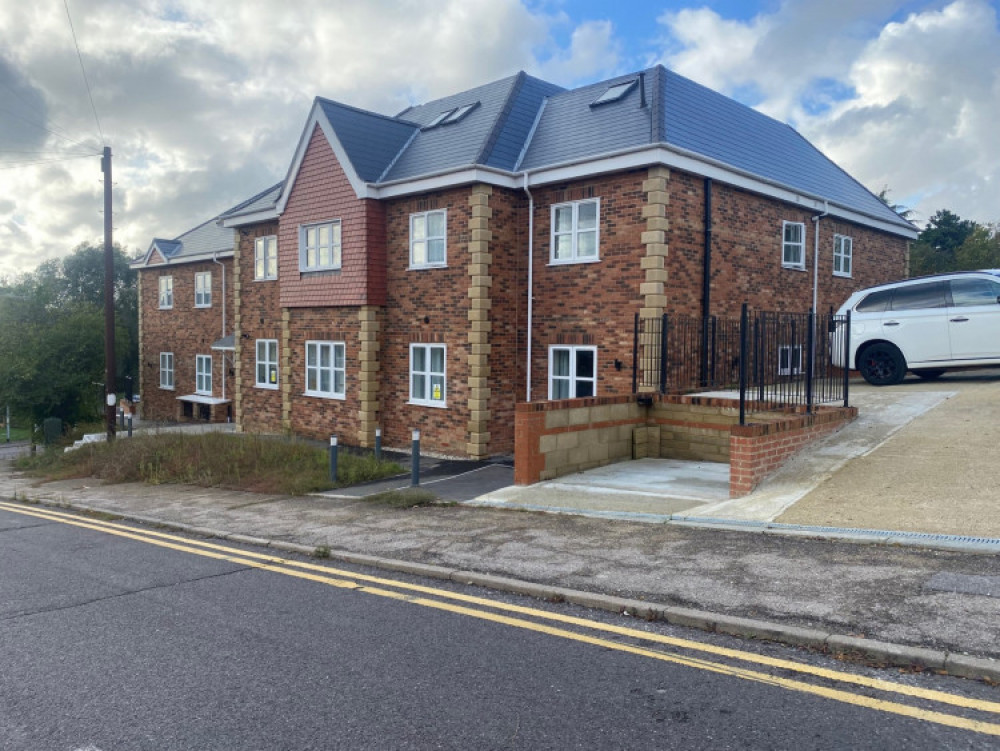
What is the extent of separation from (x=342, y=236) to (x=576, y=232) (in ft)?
21.5

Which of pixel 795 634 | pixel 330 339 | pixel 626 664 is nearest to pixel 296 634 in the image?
pixel 626 664

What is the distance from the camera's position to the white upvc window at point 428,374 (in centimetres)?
1814

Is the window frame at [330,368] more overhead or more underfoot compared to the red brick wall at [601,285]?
more underfoot

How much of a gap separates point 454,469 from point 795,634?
36.5ft

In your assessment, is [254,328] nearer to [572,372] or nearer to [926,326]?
[572,372]

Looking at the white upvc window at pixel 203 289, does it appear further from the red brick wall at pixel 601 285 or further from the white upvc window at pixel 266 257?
the red brick wall at pixel 601 285

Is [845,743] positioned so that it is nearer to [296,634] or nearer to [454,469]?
[296,634]

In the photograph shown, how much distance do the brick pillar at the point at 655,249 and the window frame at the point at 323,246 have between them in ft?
27.6

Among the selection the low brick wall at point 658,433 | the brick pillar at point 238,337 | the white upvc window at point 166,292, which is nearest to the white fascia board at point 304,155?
the brick pillar at point 238,337

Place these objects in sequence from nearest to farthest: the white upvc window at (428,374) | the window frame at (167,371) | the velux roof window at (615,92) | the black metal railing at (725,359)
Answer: the black metal railing at (725,359) → the velux roof window at (615,92) → the white upvc window at (428,374) → the window frame at (167,371)

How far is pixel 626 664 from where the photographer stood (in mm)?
4875

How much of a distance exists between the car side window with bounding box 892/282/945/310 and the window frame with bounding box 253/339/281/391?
17.4 m

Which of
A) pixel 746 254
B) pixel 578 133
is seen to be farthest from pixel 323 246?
pixel 746 254

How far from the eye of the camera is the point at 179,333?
107 ft
